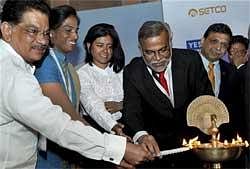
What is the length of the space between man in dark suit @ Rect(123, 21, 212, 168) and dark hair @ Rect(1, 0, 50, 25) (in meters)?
0.59

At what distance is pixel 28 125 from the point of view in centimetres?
127

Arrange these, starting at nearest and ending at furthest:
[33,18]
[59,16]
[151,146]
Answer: [33,18] < [151,146] < [59,16]

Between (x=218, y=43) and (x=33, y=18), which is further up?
(x=33, y=18)

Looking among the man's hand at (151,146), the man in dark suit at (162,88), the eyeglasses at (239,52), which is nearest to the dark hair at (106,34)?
the man in dark suit at (162,88)

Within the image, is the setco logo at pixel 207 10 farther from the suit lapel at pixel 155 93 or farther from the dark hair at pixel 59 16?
A: the dark hair at pixel 59 16

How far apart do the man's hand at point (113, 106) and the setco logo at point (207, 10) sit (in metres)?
0.86

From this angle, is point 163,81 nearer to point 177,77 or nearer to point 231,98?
point 177,77

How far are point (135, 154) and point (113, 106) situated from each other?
0.78 meters

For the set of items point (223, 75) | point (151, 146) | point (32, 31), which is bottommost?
point (151, 146)

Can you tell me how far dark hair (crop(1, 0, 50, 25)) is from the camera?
53.2 inches

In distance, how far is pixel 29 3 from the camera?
1368mm

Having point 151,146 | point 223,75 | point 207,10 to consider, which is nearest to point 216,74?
point 223,75

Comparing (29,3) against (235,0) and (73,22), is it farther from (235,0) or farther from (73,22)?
(235,0)

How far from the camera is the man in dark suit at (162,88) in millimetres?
1861
